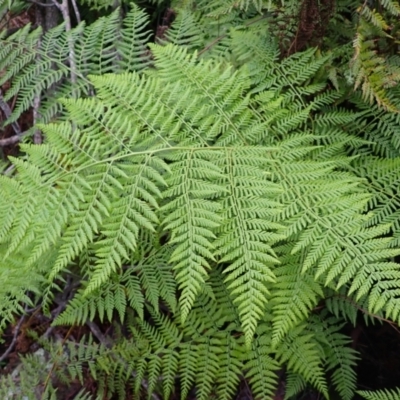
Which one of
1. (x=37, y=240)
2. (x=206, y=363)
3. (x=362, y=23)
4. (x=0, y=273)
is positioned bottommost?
(x=206, y=363)

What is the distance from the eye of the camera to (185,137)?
233 centimetres

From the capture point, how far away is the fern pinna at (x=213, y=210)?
6.48 ft

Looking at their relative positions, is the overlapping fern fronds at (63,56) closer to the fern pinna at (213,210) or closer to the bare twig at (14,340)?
the fern pinna at (213,210)

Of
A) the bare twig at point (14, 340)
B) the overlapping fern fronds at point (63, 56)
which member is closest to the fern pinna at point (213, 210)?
the overlapping fern fronds at point (63, 56)

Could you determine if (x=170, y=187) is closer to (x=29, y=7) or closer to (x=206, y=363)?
(x=206, y=363)

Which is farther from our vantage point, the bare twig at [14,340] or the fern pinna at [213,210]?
the bare twig at [14,340]

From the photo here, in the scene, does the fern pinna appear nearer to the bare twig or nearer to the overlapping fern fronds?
the overlapping fern fronds

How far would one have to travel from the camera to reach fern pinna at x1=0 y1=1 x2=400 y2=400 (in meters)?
1.97

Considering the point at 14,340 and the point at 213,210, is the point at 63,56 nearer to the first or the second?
the point at 213,210

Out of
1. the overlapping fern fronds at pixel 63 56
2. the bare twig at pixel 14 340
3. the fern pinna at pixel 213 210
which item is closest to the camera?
the fern pinna at pixel 213 210

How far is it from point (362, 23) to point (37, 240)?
6.37 feet

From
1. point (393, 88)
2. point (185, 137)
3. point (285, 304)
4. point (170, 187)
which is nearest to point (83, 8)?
point (185, 137)

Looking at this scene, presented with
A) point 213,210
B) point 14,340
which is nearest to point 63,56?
point 213,210

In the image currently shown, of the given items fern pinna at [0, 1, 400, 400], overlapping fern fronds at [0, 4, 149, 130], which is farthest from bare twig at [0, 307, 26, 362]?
overlapping fern fronds at [0, 4, 149, 130]
